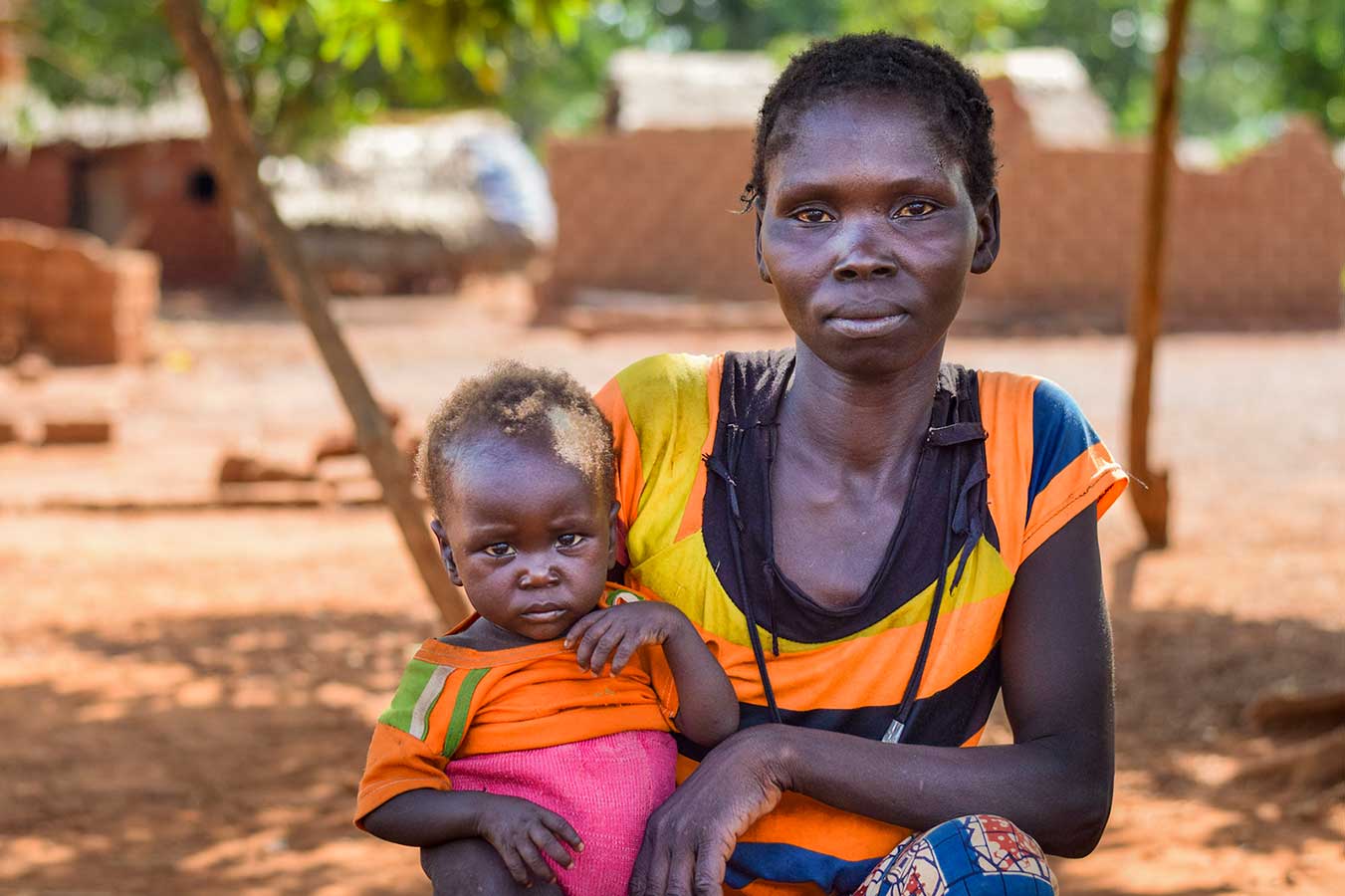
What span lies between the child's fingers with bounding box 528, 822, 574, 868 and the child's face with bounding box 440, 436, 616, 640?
26 centimetres

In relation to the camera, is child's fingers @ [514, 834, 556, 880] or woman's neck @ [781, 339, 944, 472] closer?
child's fingers @ [514, 834, 556, 880]

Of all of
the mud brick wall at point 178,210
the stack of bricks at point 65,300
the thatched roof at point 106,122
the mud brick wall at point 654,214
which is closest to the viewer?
the stack of bricks at point 65,300

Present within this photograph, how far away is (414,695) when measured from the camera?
2.00m

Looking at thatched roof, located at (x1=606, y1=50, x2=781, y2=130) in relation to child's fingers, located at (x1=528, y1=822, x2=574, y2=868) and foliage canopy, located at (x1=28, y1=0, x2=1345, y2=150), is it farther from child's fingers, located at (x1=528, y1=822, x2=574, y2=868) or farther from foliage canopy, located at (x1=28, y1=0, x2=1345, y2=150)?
child's fingers, located at (x1=528, y1=822, x2=574, y2=868)

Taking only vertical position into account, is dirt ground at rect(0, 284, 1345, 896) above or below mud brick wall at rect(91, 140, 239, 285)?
below

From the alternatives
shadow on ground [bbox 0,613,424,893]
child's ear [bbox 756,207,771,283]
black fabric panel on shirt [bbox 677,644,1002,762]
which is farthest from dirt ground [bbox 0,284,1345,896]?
child's ear [bbox 756,207,771,283]

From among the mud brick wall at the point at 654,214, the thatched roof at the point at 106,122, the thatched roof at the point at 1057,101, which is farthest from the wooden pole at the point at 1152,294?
the thatched roof at the point at 106,122

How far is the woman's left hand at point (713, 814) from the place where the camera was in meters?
1.91

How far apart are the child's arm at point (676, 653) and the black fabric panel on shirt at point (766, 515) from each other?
10cm

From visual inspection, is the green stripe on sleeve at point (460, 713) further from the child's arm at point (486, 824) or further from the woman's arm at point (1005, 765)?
the woman's arm at point (1005, 765)

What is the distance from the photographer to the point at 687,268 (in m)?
18.2

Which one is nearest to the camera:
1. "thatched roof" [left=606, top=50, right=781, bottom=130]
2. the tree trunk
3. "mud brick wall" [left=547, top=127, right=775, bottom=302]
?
the tree trunk

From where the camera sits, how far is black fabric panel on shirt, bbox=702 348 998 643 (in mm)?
2008

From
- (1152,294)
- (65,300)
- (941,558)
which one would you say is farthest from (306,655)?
(65,300)
